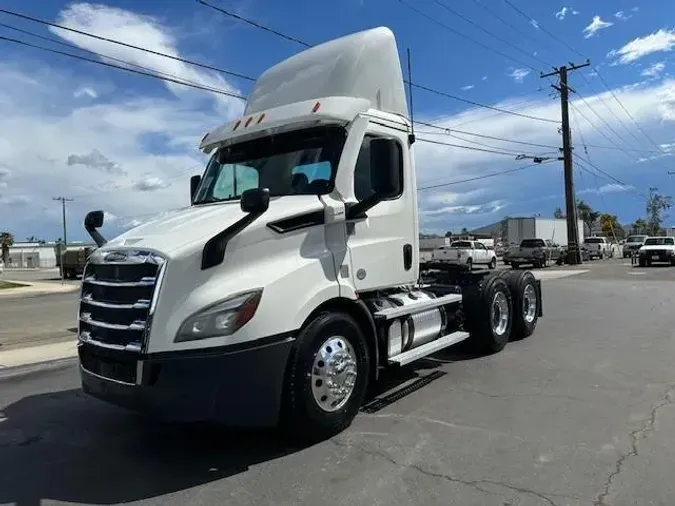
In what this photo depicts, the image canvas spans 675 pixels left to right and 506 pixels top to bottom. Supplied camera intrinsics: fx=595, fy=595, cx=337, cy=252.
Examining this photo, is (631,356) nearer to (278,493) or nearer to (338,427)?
(338,427)

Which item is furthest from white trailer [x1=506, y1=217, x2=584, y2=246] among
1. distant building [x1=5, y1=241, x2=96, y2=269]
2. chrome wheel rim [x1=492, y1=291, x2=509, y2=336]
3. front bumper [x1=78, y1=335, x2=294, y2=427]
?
distant building [x1=5, y1=241, x2=96, y2=269]

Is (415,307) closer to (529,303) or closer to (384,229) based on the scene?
(384,229)

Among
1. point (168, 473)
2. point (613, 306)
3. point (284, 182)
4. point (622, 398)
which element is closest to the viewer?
point (168, 473)

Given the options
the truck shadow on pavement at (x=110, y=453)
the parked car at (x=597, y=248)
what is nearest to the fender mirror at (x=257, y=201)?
the truck shadow on pavement at (x=110, y=453)

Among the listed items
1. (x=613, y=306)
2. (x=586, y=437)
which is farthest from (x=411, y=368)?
(x=613, y=306)

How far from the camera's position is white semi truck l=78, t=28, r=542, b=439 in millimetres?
4234

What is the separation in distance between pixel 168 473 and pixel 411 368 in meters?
3.79

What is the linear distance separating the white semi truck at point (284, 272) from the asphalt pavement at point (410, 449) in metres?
0.45

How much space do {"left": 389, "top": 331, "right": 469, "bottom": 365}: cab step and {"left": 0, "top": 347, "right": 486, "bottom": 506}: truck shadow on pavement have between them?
50cm

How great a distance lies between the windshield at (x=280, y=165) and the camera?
5.39 metres

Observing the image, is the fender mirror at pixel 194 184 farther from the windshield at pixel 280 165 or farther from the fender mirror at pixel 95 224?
the fender mirror at pixel 95 224

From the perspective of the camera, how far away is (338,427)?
501 centimetres

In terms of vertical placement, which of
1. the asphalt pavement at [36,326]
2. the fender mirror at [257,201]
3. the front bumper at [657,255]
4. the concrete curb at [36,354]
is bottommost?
the concrete curb at [36,354]

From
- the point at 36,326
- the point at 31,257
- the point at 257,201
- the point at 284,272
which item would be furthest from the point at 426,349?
the point at 31,257
